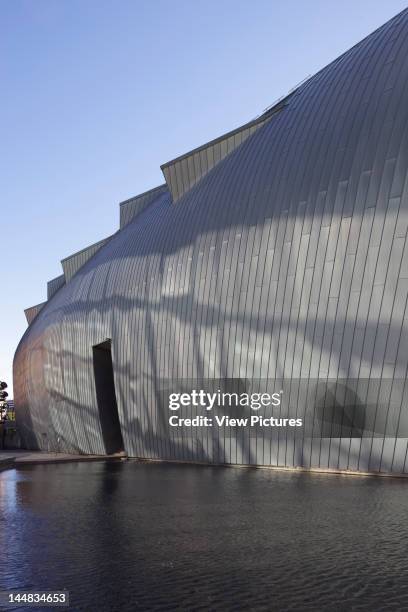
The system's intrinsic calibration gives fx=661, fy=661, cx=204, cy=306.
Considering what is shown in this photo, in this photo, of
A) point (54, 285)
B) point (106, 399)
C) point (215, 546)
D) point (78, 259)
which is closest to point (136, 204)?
point (78, 259)

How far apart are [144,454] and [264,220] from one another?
13140 mm

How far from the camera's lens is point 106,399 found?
3678cm

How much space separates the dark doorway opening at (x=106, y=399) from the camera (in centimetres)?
3638

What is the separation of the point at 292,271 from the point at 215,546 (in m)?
14.2

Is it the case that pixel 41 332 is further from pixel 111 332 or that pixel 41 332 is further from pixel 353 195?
pixel 353 195

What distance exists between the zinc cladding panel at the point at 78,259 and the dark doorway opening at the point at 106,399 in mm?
13867

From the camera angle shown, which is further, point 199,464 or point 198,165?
point 198,165

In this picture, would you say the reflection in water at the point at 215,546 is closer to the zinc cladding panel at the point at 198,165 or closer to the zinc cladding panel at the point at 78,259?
the zinc cladding panel at the point at 198,165

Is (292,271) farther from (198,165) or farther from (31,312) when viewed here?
(31,312)

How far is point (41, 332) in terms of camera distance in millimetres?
46969

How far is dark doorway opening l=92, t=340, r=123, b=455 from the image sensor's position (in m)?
36.4

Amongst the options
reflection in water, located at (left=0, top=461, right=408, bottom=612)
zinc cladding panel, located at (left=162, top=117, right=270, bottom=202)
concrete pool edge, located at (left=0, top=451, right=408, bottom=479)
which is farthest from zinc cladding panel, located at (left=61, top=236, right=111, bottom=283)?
reflection in water, located at (left=0, top=461, right=408, bottom=612)

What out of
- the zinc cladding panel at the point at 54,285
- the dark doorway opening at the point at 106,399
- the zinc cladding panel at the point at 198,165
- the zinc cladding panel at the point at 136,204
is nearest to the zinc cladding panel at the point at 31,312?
the zinc cladding panel at the point at 54,285

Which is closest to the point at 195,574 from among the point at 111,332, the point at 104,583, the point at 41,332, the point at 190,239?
the point at 104,583
